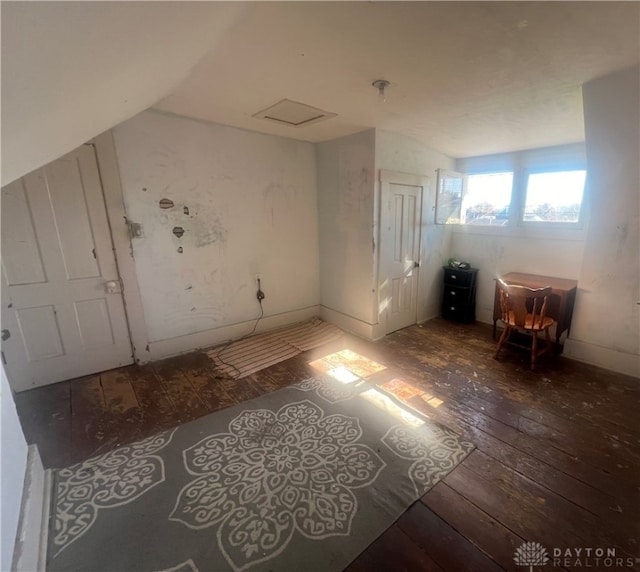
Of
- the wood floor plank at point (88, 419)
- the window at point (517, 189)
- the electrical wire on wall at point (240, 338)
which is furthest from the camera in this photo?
the window at point (517, 189)

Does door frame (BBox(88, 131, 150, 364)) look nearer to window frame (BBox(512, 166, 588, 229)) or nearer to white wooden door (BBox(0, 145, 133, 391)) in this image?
white wooden door (BBox(0, 145, 133, 391))

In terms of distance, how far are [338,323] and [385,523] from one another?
259 cm

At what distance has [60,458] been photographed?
1854 millimetres

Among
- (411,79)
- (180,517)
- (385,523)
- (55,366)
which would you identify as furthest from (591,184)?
(55,366)

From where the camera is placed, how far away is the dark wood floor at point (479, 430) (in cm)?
138

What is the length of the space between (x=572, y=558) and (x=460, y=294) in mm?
3007

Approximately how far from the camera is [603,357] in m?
2.73

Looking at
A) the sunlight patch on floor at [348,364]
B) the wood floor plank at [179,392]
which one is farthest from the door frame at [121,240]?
the sunlight patch on floor at [348,364]

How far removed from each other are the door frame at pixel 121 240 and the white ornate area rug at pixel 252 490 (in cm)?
123

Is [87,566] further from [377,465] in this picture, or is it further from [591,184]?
[591,184]

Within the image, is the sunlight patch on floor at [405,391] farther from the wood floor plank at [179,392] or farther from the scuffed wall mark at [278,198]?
the scuffed wall mark at [278,198]

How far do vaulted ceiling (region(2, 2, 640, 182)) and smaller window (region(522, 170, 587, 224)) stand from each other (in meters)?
1.00

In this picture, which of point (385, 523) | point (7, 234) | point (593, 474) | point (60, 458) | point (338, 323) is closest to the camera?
point (385, 523)

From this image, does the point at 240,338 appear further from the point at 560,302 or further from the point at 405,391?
the point at 560,302
